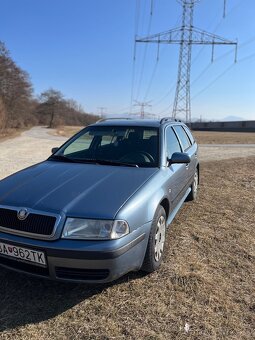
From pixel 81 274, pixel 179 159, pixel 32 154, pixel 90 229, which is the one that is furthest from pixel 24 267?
pixel 32 154

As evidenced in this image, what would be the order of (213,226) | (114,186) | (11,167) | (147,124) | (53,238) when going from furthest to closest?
1. (11,167)
2. (213,226)
3. (147,124)
4. (114,186)
5. (53,238)

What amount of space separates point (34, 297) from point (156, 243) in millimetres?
1302

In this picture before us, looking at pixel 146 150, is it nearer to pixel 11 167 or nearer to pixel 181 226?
pixel 181 226

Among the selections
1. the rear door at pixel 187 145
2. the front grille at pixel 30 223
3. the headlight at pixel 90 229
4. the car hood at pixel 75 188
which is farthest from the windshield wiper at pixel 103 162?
the rear door at pixel 187 145

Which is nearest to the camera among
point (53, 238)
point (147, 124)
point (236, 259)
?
point (53, 238)

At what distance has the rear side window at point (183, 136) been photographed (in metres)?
5.98

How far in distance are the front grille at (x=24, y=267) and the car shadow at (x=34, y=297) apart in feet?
0.94

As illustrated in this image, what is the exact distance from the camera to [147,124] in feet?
16.8

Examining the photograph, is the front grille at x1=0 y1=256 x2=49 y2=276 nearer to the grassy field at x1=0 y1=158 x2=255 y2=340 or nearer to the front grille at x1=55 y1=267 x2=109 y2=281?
the front grille at x1=55 y1=267 x2=109 y2=281

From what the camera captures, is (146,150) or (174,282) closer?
(174,282)

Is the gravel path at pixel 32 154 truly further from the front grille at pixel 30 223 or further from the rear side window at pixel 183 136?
the front grille at pixel 30 223

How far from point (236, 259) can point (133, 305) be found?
63.9 inches

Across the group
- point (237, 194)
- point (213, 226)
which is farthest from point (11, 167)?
point (213, 226)

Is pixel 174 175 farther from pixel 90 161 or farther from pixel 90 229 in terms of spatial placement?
pixel 90 229
